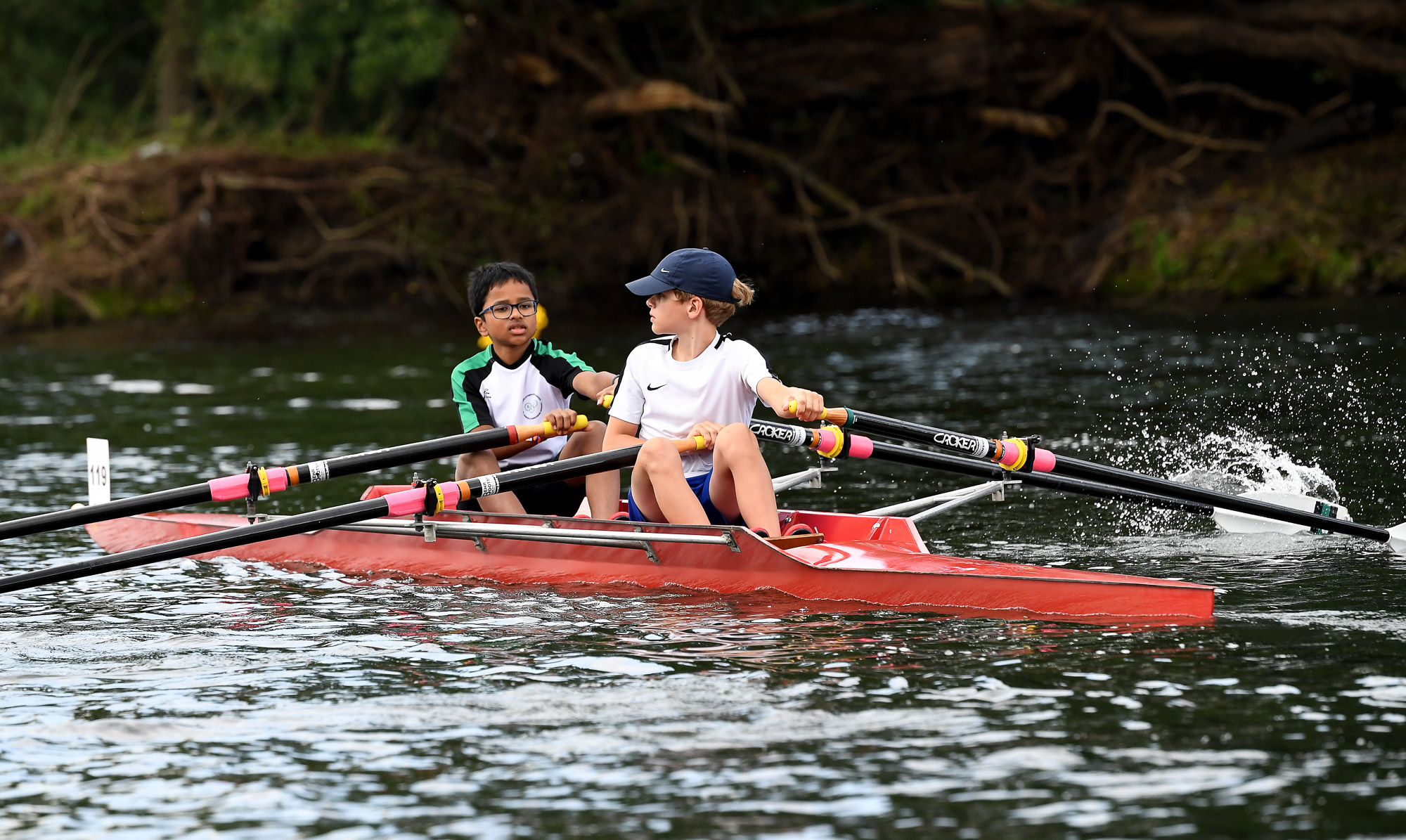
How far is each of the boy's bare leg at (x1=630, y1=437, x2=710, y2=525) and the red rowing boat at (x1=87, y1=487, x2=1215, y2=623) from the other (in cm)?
7

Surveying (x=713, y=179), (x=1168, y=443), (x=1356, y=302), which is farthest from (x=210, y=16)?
(x=1168, y=443)

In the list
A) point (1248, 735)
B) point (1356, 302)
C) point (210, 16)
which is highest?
point (210, 16)

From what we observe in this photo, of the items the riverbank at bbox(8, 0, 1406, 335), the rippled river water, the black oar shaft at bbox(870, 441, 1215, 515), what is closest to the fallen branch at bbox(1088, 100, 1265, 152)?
the riverbank at bbox(8, 0, 1406, 335)

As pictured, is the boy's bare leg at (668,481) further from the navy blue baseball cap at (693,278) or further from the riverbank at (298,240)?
the riverbank at (298,240)

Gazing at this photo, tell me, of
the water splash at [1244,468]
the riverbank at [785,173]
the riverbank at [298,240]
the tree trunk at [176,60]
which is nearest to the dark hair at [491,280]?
the water splash at [1244,468]

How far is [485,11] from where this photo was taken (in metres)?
22.2

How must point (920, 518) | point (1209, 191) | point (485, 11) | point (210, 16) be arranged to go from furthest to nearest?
point (210, 16) < point (485, 11) < point (1209, 191) < point (920, 518)

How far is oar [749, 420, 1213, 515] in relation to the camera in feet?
20.9

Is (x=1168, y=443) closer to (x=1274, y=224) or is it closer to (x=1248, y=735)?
(x=1248, y=735)

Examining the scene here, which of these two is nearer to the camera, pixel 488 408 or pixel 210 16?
pixel 488 408

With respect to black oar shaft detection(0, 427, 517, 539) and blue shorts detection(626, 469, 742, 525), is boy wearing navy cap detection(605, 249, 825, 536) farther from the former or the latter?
black oar shaft detection(0, 427, 517, 539)

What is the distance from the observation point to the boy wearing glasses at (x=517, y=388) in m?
7.51

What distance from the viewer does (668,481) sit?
20.8 ft

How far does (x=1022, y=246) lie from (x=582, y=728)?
18.2 meters
